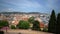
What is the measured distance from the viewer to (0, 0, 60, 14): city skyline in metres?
2.67

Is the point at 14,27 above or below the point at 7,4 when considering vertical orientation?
below

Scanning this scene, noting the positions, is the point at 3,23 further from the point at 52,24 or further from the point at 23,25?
the point at 52,24

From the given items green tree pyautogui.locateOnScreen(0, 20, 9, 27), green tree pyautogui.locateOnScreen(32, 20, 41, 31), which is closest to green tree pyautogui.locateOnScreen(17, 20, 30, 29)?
green tree pyautogui.locateOnScreen(32, 20, 41, 31)

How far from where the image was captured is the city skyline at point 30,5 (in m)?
2.67

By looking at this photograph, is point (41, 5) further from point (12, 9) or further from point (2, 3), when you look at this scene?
point (2, 3)

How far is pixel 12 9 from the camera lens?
2.67 meters

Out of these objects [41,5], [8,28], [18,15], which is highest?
[41,5]

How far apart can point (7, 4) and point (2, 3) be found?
0.09m

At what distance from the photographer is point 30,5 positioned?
271 cm

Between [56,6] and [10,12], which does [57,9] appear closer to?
[56,6]

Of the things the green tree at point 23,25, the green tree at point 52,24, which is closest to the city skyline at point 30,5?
the green tree at point 52,24

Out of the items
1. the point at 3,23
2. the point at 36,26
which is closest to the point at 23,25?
the point at 36,26

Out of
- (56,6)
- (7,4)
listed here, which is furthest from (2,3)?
(56,6)

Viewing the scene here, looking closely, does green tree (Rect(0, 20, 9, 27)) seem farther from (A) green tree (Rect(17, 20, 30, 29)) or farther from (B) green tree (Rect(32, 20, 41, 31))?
(B) green tree (Rect(32, 20, 41, 31))
